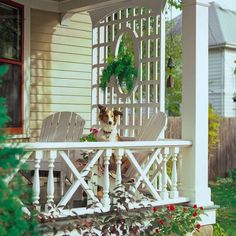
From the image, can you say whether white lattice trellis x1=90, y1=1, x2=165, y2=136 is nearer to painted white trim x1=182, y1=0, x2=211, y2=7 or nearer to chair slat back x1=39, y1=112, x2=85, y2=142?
chair slat back x1=39, y1=112, x2=85, y2=142

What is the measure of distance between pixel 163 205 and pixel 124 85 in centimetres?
259

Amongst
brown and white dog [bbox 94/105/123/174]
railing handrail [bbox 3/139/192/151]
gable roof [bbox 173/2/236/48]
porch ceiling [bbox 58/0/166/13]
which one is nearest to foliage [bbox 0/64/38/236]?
railing handrail [bbox 3/139/192/151]

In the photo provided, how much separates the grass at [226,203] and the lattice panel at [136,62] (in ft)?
6.59

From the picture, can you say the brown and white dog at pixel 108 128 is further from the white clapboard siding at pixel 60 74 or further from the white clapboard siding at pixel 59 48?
the white clapboard siding at pixel 59 48

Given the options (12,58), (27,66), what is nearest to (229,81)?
(27,66)

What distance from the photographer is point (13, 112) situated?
24.3 feet

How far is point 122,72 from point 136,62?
0.24 m

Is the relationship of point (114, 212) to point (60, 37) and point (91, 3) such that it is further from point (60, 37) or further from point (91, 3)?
point (60, 37)

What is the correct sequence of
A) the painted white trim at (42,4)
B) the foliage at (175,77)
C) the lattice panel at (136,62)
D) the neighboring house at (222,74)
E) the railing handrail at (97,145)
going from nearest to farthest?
1. the railing handrail at (97,145)
2. the lattice panel at (136,62)
3. the painted white trim at (42,4)
4. the foliage at (175,77)
5. the neighboring house at (222,74)

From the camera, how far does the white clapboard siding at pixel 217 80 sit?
2419 cm

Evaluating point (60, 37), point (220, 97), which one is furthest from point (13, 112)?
point (220, 97)

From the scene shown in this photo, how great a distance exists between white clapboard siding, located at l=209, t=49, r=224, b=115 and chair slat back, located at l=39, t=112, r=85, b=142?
17.8 meters

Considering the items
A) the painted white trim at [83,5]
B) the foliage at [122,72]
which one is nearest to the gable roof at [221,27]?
the painted white trim at [83,5]

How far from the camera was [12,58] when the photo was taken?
24.4 ft
